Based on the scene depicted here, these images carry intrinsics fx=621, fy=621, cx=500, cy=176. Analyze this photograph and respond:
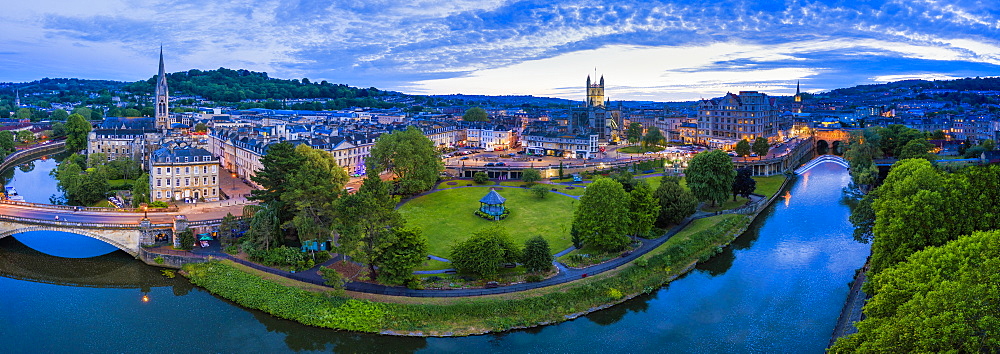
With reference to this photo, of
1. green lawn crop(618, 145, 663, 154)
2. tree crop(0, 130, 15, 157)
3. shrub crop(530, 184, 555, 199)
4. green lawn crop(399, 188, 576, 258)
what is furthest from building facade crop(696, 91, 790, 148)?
tree crop(0, 130, 15, 157)

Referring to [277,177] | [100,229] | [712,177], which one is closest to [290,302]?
[277,177]

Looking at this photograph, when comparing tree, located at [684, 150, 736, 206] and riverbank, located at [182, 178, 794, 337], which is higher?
tree, located at [684, 150, 736, 206]

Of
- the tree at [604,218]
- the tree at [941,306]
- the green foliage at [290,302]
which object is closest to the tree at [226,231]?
the green foliage at [290,302]

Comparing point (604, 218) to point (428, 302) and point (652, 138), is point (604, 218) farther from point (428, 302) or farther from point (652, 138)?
point (652, 138)

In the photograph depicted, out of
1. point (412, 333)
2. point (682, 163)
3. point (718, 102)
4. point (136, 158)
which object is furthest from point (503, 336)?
point (718, 102)

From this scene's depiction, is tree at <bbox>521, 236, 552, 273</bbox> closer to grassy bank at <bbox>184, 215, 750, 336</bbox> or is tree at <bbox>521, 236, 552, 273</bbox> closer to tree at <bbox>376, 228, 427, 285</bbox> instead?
grassy bank at <bbox>184, 215, 750, 336</bbox>

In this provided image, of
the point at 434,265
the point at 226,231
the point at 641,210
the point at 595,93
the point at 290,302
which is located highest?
the point at 595,93
